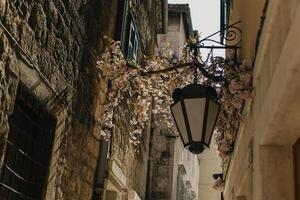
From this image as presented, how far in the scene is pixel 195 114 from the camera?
13.7 feet

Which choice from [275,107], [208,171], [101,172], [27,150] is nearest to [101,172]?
[101,172]

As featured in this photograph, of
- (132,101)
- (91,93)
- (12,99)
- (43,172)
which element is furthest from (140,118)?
(12,99)

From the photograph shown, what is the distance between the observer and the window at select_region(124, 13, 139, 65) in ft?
25.6

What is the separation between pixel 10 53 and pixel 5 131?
1.89ft

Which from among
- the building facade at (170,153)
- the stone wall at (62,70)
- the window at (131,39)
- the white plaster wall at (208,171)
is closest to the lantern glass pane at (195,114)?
the stone wall at (62,70)

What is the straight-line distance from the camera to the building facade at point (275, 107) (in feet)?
8.60

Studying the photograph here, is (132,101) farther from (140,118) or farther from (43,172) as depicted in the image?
(43,172)

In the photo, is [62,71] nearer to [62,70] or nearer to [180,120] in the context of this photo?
[62,70]

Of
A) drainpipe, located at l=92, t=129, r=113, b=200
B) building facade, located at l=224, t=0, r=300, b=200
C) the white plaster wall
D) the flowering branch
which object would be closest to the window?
the flowering branch

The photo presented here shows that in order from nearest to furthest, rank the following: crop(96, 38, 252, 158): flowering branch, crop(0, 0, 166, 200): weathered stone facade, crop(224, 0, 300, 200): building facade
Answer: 1. crop(224, 0, 300, 200): building facade
2. crop(0, 0, 166, 200): weathered stone facade
3. crop(96, 38, 252, 158): flowering branch

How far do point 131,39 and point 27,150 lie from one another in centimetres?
404

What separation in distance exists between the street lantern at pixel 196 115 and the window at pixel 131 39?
10.7ft

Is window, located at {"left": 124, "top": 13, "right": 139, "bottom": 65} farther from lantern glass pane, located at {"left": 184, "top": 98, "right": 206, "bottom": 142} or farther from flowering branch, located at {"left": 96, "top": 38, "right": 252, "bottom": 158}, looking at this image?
lantern glass pane, located at {"left": 184, "top": 98, "right": 206, "bottom": 142}

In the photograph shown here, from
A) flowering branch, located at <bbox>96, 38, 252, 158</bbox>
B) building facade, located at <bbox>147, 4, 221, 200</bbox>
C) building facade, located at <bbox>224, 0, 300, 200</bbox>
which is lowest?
building facade, located at <bbox>224, 0, 300, 200</bbox>
